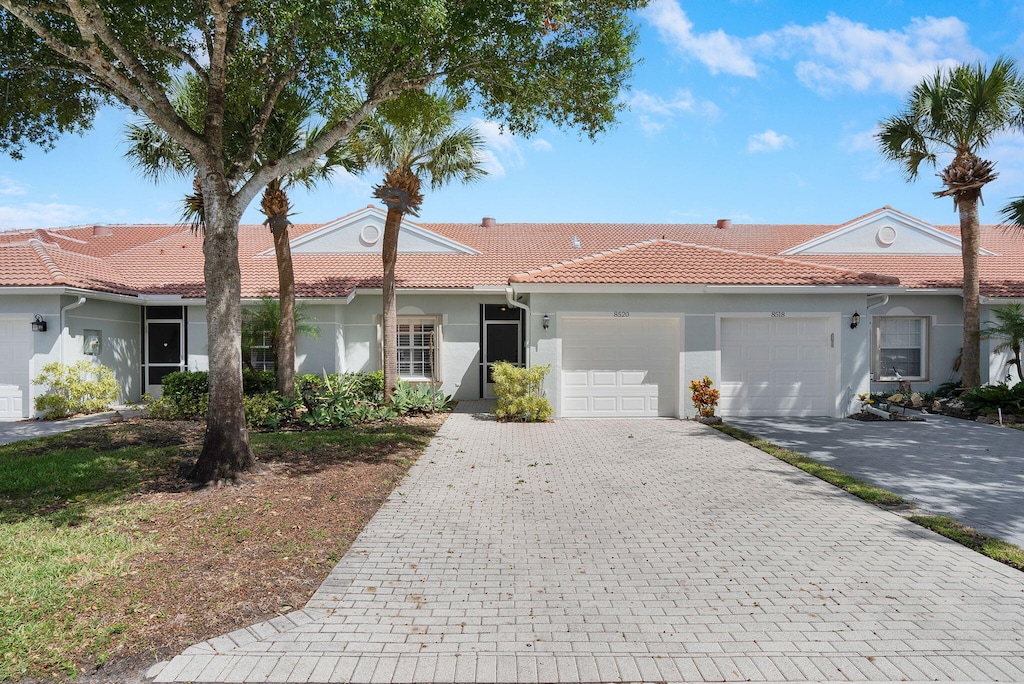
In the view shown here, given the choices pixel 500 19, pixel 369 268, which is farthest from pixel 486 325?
pixel 500 19

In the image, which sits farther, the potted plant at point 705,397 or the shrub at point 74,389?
the shrub at point 74,389

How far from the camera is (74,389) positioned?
13430 millimetres

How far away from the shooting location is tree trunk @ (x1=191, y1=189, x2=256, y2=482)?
24.5ft

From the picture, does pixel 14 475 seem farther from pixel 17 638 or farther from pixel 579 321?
pixel 579 321

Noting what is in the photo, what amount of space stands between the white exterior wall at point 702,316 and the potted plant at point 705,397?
235 mm

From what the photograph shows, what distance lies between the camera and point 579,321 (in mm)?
13438

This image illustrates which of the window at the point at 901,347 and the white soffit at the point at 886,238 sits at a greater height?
the white soffit at the point at 886,238

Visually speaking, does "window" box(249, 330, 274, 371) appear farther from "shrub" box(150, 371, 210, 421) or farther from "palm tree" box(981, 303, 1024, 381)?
"palm tree" box(981, 303, 1024, 381)

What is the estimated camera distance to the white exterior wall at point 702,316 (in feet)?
43.1

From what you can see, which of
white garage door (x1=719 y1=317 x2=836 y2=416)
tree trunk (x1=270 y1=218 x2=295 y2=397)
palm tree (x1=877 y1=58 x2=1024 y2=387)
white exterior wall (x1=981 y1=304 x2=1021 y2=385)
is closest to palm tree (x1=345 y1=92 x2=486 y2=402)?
tree trunk (x1=270 y1=218 x2=295 y2=397)

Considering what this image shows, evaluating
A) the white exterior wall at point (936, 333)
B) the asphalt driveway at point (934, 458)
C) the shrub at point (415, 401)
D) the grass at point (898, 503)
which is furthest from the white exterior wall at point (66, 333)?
the white exterior wall at point (936, 333)

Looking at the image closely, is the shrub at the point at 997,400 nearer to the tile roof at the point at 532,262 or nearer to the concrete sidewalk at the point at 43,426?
the tile roof at the point at 532,262

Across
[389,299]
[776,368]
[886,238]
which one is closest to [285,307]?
[389,299]

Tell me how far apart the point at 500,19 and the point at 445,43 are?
786 mm
